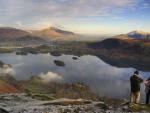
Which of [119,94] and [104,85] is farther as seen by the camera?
[104,85]

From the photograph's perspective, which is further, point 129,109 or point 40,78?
point 40,78

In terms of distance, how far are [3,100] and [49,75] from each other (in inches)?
4677

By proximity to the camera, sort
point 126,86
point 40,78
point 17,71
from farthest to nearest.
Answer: point 17,71, point 40,78, point 126,86

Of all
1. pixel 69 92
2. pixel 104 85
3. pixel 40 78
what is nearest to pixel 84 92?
pixel 69 92

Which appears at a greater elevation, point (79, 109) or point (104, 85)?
point (79, 109)

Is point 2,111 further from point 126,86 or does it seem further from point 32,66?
point 32,66

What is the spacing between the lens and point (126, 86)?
116000mm

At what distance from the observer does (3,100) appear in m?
25.6

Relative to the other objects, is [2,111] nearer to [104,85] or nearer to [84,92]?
[84,92]

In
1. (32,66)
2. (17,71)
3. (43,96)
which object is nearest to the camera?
(43,96)

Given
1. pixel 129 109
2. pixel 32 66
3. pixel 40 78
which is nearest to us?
pixel 129 109

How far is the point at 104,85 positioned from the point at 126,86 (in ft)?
29.7

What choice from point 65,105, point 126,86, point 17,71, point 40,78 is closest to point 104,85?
point 126,86

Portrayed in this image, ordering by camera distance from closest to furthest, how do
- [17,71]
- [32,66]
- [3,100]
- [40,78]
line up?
[3,100]
[40,78]
[17,71]
[32,66]
